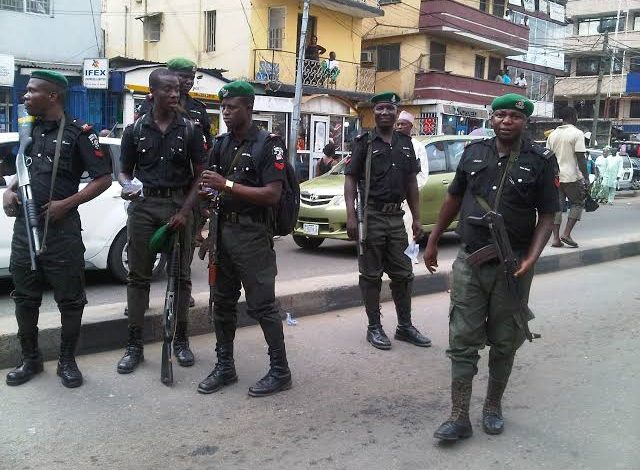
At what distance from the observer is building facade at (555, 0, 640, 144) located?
44766 mm

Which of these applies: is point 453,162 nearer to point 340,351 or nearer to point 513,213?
point 340,351

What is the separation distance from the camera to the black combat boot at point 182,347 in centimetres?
446

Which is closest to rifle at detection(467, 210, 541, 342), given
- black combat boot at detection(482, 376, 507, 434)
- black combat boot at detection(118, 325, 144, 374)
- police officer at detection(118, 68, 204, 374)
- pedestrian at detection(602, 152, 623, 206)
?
black combat boot at detection(482, 376, 507, 434)

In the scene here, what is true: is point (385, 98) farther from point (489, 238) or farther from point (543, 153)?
point (489, 238)

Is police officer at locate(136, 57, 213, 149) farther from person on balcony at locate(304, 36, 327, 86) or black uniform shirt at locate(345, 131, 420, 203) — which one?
person on balcony at locate(304, 36, 327, 86)

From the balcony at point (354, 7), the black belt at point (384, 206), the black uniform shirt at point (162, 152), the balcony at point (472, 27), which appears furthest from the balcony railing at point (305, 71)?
the black uniform shirt at point (162, 152)

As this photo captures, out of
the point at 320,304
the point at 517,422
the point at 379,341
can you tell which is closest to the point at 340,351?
the point at 379,341

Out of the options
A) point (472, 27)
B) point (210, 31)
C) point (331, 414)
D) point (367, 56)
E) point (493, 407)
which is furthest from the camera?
point (367, 56)

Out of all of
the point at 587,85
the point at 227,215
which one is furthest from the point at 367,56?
the point at 227,215

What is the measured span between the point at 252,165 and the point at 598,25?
5143cm

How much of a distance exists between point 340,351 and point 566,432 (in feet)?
6.02

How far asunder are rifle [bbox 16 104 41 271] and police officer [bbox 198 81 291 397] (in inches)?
41.6

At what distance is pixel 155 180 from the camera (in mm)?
4266

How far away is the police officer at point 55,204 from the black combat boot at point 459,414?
2.24m
